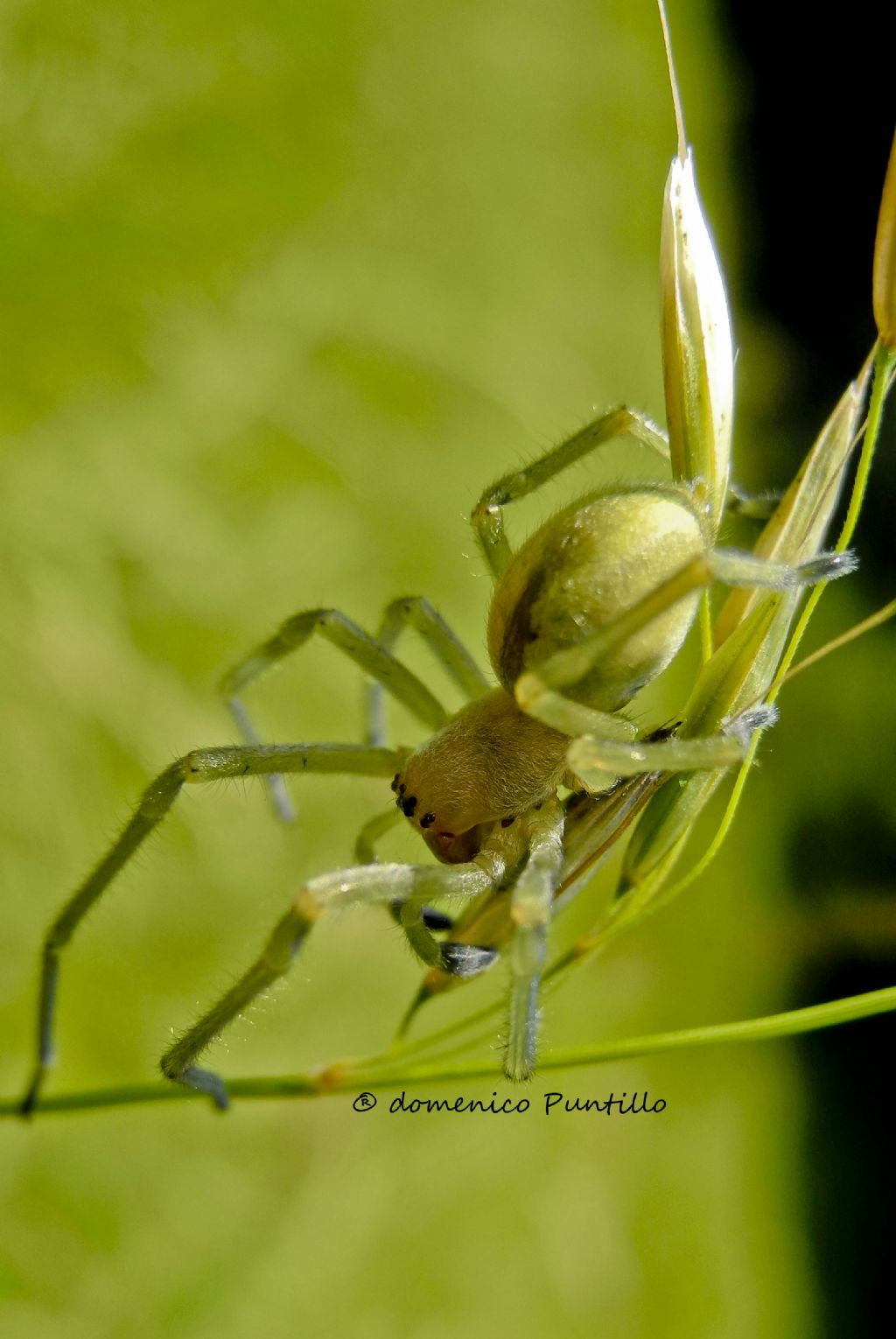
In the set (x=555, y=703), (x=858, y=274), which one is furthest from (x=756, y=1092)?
(x=858, y=274)

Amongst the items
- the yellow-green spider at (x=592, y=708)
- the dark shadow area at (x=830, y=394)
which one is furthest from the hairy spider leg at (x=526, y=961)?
the dark shadow area at (x=830, y=394)

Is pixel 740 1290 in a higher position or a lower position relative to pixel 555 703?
lower

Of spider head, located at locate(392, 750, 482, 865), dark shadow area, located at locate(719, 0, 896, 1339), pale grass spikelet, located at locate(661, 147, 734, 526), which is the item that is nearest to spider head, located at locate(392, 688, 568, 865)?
spider head, located at locate(392, 750, 482, 865)

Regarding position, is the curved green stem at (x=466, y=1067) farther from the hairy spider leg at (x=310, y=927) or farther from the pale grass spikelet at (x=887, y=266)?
the pale grass spikelet at (x=887, y=266)

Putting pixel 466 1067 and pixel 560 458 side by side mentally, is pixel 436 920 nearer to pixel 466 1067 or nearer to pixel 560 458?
pixel 466 1067

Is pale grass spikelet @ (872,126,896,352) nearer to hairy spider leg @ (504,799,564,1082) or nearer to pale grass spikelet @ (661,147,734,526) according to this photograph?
pale grass spikelet @ (661,147,734,526)

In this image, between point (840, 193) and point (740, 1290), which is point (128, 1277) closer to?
point (740, 1290)

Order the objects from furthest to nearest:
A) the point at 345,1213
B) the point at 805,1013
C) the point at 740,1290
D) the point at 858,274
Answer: the point at 858,274
the point at 740,1290
the point at 345,1213
the point at 805,1013
